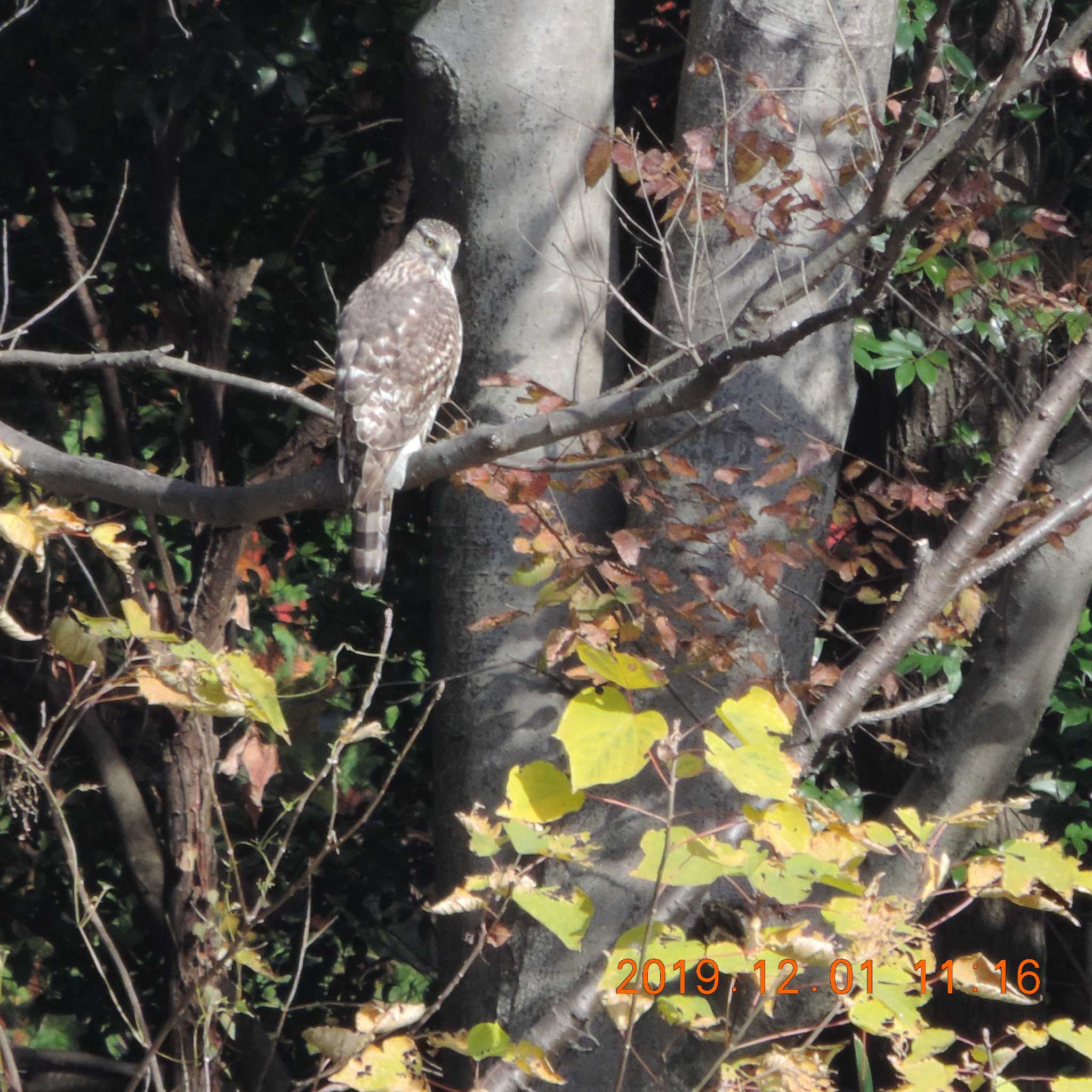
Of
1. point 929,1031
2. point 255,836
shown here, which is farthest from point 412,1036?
point 255,836

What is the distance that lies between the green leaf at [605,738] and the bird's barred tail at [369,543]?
1.27m

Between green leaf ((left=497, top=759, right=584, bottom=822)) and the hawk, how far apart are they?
45.4 inches

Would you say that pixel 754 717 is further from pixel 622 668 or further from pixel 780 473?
pixel 780 473

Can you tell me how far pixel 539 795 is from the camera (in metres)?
1.56

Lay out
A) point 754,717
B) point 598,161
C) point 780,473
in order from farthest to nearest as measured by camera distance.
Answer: point 598,161 → point 780,473 → point 754,717

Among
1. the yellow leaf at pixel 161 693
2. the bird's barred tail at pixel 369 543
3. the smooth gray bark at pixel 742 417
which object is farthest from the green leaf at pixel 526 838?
the bird's barred tail at pixel 369 543

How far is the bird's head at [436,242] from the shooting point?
9.41 ft

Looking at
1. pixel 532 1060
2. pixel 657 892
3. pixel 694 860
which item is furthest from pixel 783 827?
pixel 532 1060

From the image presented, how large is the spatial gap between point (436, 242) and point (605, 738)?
1800mm

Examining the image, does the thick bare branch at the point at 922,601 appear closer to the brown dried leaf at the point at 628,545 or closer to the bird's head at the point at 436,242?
the brown dried leaf at the point at 628,545

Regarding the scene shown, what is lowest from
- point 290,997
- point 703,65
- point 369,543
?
point 369,543

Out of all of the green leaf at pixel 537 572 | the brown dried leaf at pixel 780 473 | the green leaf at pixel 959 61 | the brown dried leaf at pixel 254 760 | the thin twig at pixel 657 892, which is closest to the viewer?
the thin twig at pixel 657 892

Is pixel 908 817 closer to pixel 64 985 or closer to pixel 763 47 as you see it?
pixel 763 47
